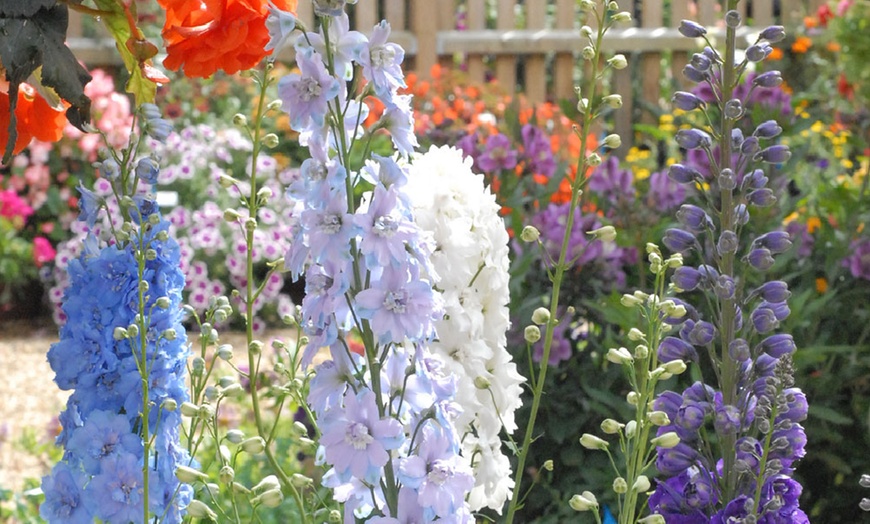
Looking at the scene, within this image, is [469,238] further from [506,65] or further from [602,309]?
[506,65]

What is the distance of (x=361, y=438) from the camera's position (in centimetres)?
97

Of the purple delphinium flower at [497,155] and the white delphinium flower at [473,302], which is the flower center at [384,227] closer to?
the white delphinium flower at [473,302]

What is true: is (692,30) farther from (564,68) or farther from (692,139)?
(564,68)

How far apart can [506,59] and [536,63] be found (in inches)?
7.3

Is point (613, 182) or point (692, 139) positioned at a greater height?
point (692, 139)

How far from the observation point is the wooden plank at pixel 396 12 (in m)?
7.16

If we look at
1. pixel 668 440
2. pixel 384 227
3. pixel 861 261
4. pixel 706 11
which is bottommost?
pixel 861 261

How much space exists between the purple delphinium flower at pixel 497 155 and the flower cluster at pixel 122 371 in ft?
4.73

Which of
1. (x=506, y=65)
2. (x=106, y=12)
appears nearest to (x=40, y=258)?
(x=506, y=65)

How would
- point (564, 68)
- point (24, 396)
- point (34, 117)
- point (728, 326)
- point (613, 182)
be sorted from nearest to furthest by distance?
point (728, 326) < point (34, 117) < point (613, 182) < point (24, 396) < point (564, 68)

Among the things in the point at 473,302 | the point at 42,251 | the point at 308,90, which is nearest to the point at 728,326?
the point at 473,302

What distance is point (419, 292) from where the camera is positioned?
0.98 m

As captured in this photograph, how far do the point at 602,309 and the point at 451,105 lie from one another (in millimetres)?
4245

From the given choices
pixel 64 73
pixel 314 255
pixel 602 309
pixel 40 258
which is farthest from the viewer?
pixel 40 258
